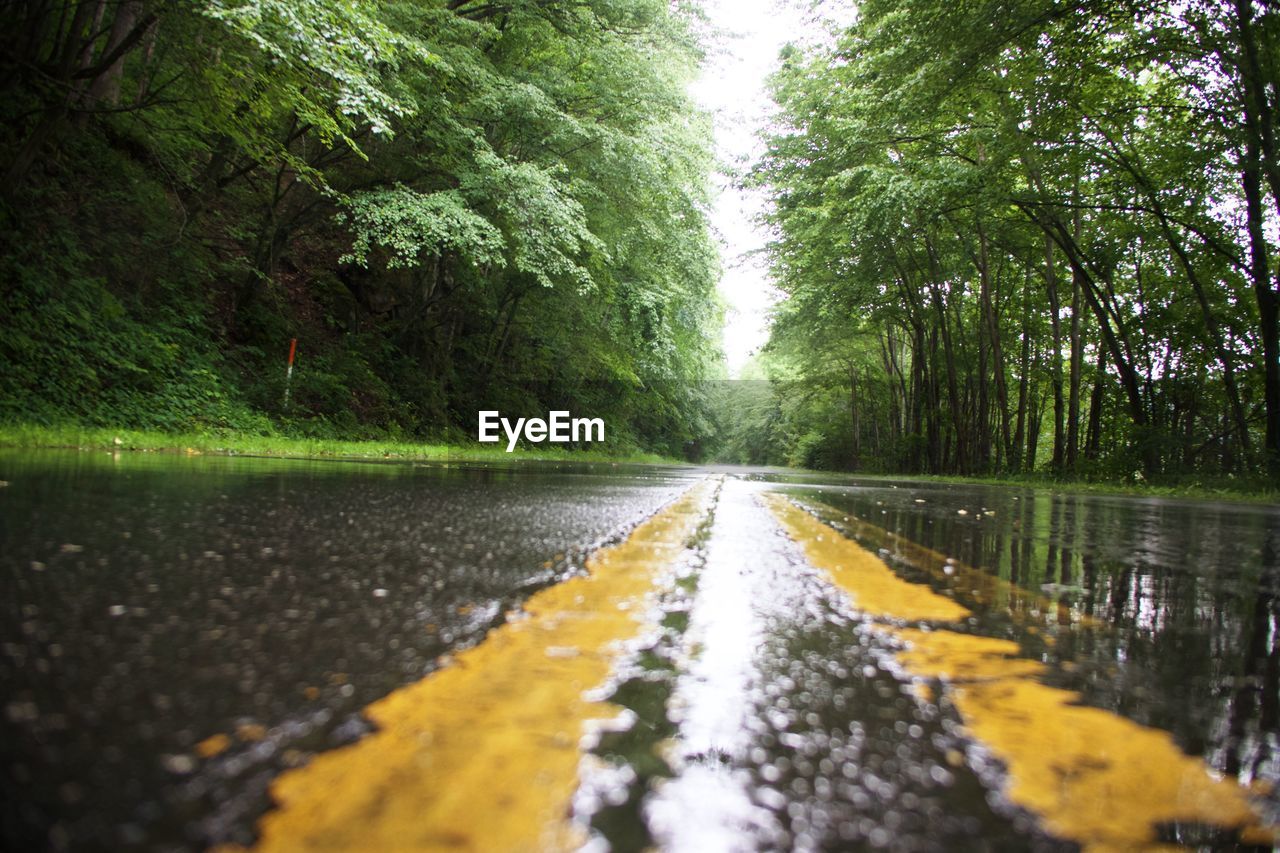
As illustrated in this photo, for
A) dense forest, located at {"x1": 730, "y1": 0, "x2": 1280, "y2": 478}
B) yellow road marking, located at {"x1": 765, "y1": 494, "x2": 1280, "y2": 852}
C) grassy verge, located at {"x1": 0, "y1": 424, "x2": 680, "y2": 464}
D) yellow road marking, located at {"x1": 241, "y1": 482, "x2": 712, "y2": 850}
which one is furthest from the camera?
dense forest, located at {"x1": 730, "y1": 0, "x2": 1280, "y2": 478}

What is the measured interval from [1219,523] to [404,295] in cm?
1772

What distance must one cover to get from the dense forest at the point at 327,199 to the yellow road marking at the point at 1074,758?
28.3ft

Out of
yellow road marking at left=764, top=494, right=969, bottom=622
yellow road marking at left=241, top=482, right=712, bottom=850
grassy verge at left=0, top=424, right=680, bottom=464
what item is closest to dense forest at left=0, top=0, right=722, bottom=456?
grassy verge at left=0, top=424, right=680, bottom=464

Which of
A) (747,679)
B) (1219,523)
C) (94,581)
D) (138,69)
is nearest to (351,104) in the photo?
(138,69)

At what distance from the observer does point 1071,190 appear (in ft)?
51.3

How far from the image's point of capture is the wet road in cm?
58

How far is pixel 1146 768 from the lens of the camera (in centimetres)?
74

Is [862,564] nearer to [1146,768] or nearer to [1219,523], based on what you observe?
[1146,768]

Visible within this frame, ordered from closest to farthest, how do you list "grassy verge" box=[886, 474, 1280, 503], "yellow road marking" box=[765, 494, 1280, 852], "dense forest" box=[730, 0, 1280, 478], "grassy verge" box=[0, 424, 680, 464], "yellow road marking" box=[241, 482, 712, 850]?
"yellow road marking" box=[241, 482, 712, 850] → "yellow road marking" box=[765, 494, 1280, 852] → "grassy verge" box=[0, 424, 680, 464] → "grassy verge" box=[886, 474, 1280, 503] → "dense forest" box=[730, 0, 1280, 478]

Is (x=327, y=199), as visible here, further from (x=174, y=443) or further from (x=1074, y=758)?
(x=1074, y=758)

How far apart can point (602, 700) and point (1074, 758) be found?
1.81 feet

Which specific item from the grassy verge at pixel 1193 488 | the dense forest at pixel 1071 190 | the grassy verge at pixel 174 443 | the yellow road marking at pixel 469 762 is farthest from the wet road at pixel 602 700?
the dense forest at pixel 1071 190

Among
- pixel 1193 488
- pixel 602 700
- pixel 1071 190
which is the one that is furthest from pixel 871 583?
pixel 1071 190

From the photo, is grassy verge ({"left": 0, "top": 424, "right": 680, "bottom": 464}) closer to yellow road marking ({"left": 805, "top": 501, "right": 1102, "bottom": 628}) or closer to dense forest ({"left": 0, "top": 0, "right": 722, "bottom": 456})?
dense forest ({"left": 0, "top": 0, "right": 722, "bottom": 456})
